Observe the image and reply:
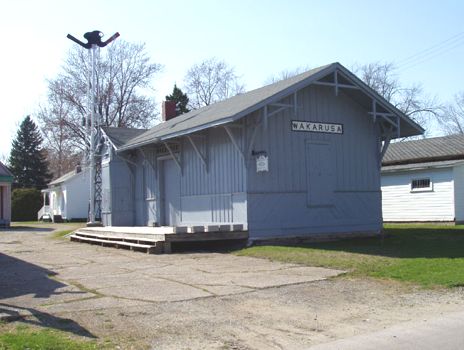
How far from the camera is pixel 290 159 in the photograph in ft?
56.5

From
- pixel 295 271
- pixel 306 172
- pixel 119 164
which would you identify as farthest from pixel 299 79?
pixel 119 164

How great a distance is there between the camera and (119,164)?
24281 millimetres

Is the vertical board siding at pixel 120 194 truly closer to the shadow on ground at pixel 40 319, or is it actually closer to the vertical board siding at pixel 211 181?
the vertical board siding at pixel 211 181

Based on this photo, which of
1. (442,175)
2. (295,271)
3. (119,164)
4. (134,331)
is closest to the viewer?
(134,331)

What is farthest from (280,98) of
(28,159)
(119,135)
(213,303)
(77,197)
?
(28,159)

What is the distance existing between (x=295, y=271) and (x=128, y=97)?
45.3 meters

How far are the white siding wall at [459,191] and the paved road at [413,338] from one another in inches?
815

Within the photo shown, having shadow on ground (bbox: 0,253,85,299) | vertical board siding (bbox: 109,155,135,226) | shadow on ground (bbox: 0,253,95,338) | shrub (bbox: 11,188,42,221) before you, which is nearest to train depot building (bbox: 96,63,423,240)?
vertical board siding (bbox: 109,155,135,226)

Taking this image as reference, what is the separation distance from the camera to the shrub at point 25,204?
54.1 m

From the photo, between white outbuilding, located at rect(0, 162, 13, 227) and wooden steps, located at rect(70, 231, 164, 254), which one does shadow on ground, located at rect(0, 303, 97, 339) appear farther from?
white outbuilding, located at rect(0, 162, 13, 227)

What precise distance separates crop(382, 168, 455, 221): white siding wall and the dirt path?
55.1ft

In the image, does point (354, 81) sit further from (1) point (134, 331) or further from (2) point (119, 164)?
(1) point (134, 331)

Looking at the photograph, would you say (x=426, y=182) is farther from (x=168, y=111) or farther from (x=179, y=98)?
(x=179, y=98)

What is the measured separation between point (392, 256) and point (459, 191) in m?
15.4
